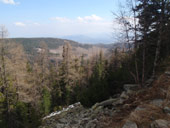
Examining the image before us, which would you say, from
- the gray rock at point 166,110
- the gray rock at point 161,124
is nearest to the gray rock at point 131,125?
the gray rock at point 161,124

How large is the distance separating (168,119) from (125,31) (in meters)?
6.10

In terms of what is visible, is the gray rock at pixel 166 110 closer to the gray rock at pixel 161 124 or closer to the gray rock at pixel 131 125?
the gray rock at pixel 161 124

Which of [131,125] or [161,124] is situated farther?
[131,125]

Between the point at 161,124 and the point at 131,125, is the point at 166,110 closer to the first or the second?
the point at 161,124

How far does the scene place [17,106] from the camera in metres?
13.0

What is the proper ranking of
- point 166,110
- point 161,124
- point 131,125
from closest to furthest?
point 161,124
point 131,125
point 166,110

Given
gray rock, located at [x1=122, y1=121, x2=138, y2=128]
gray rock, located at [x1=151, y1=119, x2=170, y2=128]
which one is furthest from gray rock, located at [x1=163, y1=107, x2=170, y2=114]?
gray rock, located at [x1=122, y1=121, x2=138, y2=128]

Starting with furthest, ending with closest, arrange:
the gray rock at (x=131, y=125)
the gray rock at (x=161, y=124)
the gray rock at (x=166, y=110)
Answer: the gray rock at (x=166, y=110)
the gray rock at (x=131, y=125)
the gray rock at (x=161, y=124)

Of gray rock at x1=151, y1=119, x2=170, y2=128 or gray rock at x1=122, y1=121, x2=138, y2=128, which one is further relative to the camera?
gray rock at x1=122, y1=121, x2=138, y2=128

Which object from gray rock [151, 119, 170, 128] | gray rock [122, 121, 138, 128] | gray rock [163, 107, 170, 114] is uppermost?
gray rock [163, 107, 170, 114]

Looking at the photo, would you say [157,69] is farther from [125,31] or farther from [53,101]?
[53,101]

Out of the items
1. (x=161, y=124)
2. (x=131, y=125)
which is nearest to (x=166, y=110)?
(x=161, y=124)


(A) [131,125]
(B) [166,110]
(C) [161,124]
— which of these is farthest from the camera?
(B) [166,110]

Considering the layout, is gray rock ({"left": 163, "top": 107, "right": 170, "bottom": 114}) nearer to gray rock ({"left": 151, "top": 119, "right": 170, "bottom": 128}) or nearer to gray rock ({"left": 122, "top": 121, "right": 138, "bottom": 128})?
gray rock ({"left": 151, "top": 119, "right": 170, "bottom": 128})
